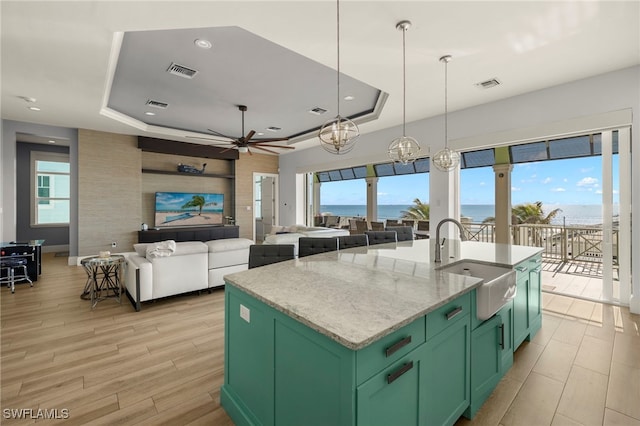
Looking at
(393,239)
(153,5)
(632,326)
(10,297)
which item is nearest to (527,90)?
(393,239)

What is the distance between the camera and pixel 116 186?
6520 mm

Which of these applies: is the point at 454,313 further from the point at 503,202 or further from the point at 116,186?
the point at 116,186

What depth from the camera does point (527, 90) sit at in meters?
4.05

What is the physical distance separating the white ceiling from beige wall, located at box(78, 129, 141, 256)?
220 centimetres

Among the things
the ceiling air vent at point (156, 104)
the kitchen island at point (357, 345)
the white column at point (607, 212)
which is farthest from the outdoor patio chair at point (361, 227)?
the kitchen island at point (357, 345)

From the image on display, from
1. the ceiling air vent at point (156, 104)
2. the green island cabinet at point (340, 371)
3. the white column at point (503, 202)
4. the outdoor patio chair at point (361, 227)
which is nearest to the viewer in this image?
the green island cabinet at point (340, 371)

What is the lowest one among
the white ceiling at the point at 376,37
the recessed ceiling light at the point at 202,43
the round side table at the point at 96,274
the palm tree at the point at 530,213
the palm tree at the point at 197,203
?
the round side table at the point at 96,274

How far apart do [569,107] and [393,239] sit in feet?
9.64

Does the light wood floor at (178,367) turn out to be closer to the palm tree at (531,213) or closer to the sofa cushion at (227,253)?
the sofa cushion at (227,253)

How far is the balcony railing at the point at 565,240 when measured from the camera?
5395mm

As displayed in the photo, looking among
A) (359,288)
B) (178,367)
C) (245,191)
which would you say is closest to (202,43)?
(359,288)

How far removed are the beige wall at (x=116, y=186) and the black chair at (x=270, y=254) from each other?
18.4 feet

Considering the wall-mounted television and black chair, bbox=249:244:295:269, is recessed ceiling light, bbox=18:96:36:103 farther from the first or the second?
black chair, bbox=249:244:295:269

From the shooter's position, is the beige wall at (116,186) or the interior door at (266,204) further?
the interior door at (266,204)
